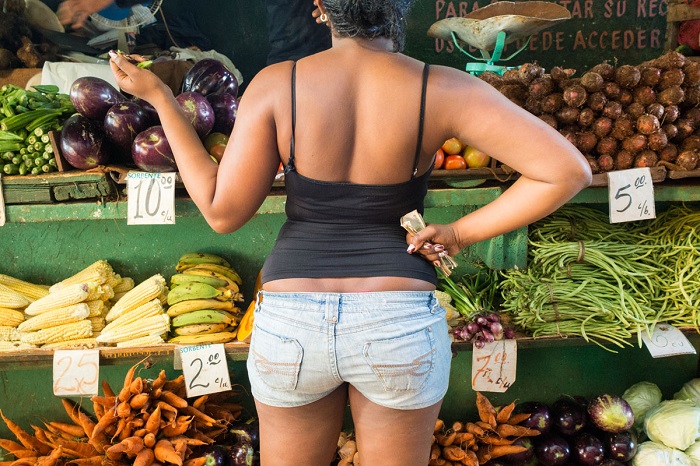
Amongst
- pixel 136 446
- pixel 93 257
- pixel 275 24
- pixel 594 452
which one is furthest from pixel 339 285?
pixel 275 24

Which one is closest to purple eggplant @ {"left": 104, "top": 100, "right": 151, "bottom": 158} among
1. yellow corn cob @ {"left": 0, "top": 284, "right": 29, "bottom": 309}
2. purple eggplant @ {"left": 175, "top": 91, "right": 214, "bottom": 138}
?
purple eggplant @ {"left": 175, "top": 91, "right": 214, "bottom": 138}

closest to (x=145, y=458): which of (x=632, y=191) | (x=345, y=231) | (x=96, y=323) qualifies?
(x=96, y=323)

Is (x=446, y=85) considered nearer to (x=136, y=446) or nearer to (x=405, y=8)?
(x=405, y=8)

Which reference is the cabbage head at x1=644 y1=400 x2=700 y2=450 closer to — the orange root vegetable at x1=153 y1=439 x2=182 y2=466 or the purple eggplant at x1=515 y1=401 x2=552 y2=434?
the purple eggplant at x1=515 y1=401 x2=552 y2=434

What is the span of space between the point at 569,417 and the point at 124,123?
8.42 ft

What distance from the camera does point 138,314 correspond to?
8.93 feet

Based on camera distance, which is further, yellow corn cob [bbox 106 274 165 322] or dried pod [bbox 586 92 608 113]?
yellow corn cob [bbox 106 274 165 322]

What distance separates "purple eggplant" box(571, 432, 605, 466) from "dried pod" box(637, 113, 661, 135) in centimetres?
157

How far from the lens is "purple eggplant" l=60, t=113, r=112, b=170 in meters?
2.29

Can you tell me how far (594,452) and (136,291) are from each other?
2406mm

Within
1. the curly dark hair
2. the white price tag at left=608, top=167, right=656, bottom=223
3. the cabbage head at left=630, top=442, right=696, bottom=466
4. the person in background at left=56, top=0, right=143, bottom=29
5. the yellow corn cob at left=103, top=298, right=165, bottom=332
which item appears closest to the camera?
the curly dark hair

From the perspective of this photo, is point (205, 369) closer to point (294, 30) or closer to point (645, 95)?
point (294, 30)

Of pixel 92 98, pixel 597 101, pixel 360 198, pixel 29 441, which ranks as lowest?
pixel 29 441

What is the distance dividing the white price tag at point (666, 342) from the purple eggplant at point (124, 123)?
94.5 inches
